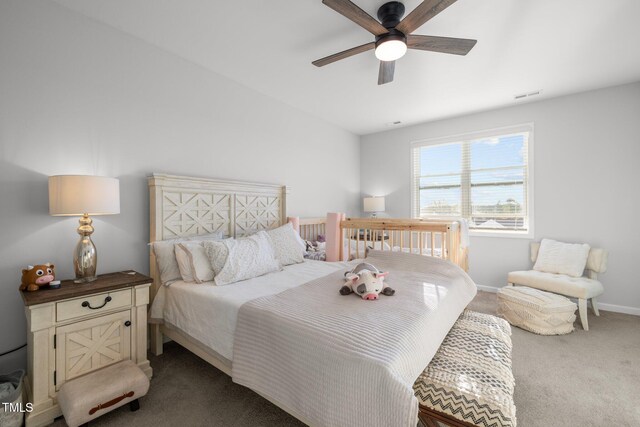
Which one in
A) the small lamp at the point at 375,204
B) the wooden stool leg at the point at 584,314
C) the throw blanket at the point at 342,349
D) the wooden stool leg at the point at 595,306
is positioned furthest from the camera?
the small lamp at the point at 375,204

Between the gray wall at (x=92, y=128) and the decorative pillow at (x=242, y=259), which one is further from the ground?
the gray wall at (x=92, y=128)

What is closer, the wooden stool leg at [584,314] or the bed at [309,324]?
the bed at [309,324]

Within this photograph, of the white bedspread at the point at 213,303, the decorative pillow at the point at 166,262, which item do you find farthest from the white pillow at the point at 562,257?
the decorative pillow at the point at 166,262

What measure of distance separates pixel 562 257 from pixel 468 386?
309 cm

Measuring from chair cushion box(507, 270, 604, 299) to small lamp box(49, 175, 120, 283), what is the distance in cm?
415

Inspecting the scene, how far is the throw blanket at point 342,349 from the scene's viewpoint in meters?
1.04

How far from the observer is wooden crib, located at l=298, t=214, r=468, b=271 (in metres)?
2.51

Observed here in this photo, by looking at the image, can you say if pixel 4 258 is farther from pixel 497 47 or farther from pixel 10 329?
pixel 497 47

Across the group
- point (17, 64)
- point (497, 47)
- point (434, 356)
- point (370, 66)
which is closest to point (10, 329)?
point (17, 64)

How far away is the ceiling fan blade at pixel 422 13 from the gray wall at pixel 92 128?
1.98 metres

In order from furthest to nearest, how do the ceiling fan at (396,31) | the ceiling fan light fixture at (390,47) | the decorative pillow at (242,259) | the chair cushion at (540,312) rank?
1. the chair cushion at (540,312)
2. the decorative pillow at (242,259)
3. the ceiling fan light fixture at (390,47)
4. the ceiling fan at (396,31)

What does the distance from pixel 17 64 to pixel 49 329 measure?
1.72 m

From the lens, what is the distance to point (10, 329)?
1776 mm

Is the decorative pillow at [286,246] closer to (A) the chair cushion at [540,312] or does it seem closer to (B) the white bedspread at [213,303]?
(B) the white bedspread at [213,303]
